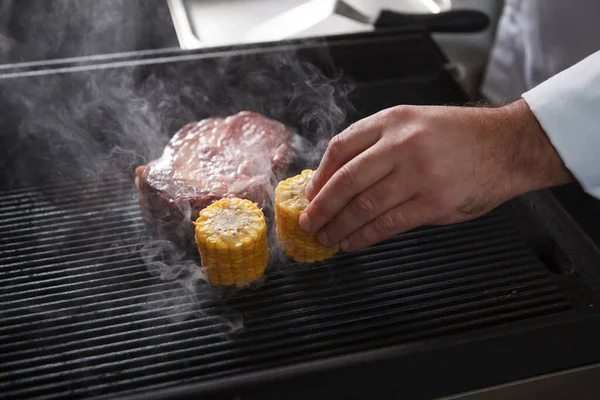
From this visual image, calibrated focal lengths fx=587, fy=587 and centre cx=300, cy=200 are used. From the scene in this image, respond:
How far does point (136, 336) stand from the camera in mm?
2119

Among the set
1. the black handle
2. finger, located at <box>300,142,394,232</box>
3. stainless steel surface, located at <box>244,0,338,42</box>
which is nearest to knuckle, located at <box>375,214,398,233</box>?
finger, located at <box>300,142,394,232</box>

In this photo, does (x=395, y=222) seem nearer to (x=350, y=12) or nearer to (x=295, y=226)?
(x=295, y=226)

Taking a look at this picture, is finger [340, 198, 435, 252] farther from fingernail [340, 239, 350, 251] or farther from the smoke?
the smoke

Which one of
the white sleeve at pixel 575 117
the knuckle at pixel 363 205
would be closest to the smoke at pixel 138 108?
the knuckle at pixel 363 205

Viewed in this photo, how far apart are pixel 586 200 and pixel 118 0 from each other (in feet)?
9.30

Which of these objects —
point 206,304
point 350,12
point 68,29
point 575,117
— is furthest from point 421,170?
point 68,29

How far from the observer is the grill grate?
6.64ft

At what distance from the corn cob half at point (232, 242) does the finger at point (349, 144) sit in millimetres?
338

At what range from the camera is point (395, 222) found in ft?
6.80

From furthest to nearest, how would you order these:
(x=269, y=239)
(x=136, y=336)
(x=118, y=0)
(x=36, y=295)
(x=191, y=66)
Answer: (x=118, y=0) → (x=191, y=66) → (x=269, y=239) → (x=36, y=295) → (x=136, y=336)

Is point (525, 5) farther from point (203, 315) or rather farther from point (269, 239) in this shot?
point (203, 315)

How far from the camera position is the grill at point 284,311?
189cm

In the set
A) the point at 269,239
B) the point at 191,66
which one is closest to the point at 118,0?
the point at 191,66

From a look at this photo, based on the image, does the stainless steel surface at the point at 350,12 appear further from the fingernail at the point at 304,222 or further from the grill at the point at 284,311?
the fingernail at the point at 304,222
